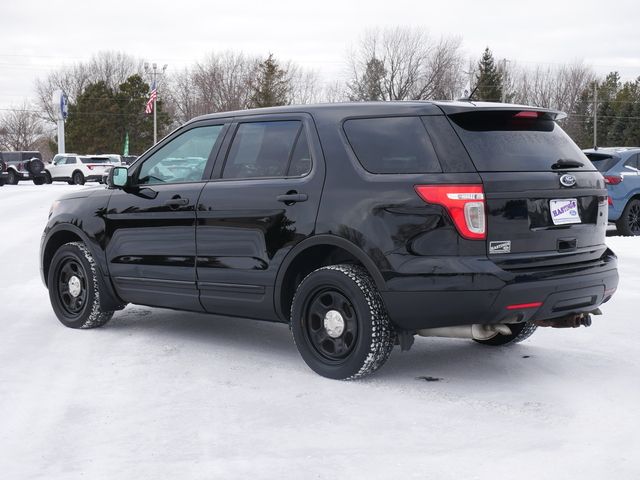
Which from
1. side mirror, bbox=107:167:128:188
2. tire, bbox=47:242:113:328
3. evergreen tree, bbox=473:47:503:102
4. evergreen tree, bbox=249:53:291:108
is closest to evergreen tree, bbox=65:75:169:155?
evergreen tree, bbox=249:53:291:108

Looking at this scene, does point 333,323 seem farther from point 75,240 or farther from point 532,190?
point 75,240

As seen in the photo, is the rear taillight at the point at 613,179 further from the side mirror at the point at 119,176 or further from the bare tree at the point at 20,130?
the bare tree at the point at 20,130

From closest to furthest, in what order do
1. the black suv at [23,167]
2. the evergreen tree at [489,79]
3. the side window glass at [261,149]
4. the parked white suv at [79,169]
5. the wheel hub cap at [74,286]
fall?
the side window glass at [261,149] → the wheel hub cap at [74,286] → the black suv at [23,167] → the parked white suv at [79,169] → the evergreen tree at [489,79]

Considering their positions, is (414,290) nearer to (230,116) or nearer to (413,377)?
(413,377)

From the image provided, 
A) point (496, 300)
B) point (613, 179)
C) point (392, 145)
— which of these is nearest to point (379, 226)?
point (392, 145)

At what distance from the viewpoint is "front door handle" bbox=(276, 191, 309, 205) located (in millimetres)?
5452

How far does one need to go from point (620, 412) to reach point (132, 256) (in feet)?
12.3

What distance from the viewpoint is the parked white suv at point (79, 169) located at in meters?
45.5

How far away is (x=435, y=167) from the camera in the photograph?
4.97 metres

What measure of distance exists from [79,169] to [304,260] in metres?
42.1

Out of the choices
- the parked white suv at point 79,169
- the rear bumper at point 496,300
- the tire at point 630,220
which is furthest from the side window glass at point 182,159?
the parked white suv at point 79,169

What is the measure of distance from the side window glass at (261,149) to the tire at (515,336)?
2061 millimetres

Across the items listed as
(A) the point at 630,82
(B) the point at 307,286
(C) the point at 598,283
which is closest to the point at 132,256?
(B) the point at 307,286

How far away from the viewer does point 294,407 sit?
479 centimetres
